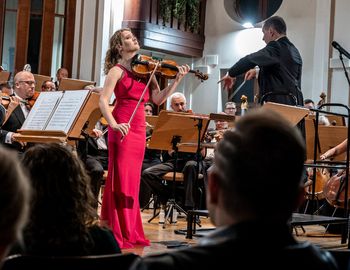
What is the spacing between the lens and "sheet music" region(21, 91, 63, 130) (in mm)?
4793

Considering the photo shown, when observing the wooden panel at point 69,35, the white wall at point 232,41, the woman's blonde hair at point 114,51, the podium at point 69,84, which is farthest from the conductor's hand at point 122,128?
the wooden panel at point 69,35

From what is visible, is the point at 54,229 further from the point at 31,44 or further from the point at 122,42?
the point at 31,44

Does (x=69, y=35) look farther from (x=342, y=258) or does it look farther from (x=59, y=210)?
(x=342, y=258)

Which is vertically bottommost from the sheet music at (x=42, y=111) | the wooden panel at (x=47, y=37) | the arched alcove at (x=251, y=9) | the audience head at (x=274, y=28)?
the sheet music at (x=42, y=111)

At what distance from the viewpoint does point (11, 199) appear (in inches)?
37.0

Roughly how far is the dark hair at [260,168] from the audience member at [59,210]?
64 centimetres

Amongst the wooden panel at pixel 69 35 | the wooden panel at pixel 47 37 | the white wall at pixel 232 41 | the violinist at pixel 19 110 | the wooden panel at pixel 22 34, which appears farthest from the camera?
the wooden panel at pixel 69 35

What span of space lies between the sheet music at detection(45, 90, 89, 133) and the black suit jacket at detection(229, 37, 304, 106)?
1152mm

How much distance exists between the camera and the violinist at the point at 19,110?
543cm

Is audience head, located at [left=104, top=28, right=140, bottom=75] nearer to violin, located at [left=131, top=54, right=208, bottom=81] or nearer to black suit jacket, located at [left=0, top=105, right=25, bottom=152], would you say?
violin, located at [left=131, top=54, right=208, bottom=81]

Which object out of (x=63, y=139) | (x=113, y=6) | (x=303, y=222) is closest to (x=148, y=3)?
(x=113, y=6)

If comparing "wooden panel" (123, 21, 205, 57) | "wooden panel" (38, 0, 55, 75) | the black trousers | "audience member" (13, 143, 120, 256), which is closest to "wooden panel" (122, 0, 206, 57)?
"wooden panel" (123, 21, 205, 57)

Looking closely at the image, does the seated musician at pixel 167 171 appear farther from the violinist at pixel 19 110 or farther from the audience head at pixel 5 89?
the audience head at pixel 5 89

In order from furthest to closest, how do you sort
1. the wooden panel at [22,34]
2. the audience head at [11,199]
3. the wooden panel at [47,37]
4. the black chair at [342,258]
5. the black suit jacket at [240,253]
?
the wooden panel at [47,37] < the wooden panel at [22,34] < the black chair at [342,258] < the black suit jacket at [240,253] < the audience head at [11,199]
